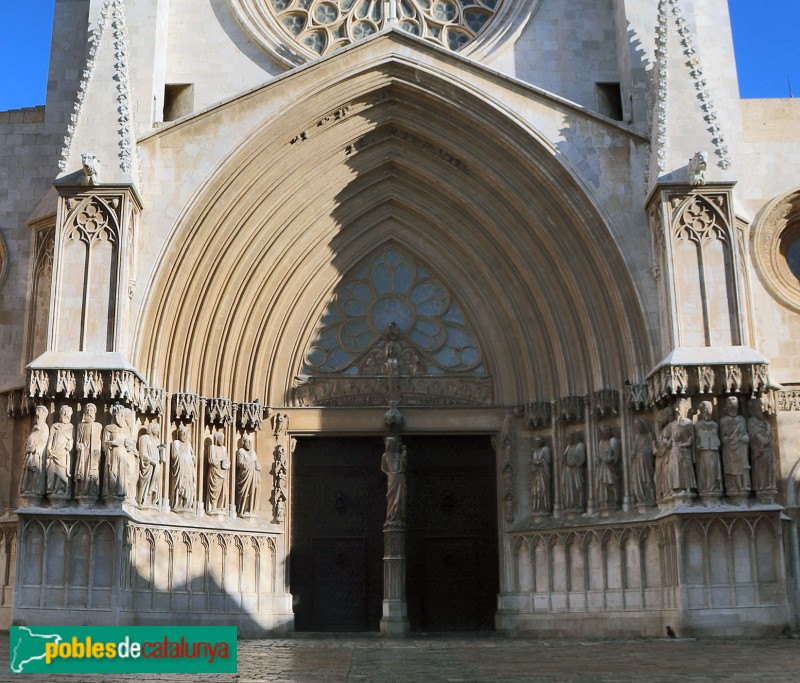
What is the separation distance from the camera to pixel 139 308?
14422 millimetres

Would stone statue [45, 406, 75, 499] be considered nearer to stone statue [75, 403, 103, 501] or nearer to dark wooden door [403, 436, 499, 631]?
stone statue [75, 403, 103, 501]

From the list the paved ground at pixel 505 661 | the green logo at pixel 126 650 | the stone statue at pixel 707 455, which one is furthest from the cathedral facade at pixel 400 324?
the green logo at pixel 126 650

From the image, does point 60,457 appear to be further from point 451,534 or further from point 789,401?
point 789,401

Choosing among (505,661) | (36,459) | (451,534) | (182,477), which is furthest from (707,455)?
(36,459)

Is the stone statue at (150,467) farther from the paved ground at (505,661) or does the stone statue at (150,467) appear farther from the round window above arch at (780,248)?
the round window above arch at (780,248)

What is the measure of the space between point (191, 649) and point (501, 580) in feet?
30.2

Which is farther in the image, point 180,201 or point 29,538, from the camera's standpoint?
point 180,201

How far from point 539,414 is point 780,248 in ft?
13.8

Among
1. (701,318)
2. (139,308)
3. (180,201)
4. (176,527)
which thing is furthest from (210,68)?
(701,318)

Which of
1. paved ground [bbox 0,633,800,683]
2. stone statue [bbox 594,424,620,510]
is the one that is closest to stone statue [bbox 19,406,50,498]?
paved ground [bbox 0,633,800,683]

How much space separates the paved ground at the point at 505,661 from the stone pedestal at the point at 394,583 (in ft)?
6.70

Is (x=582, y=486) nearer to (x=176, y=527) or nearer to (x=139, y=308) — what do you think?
(x=176, y=527)

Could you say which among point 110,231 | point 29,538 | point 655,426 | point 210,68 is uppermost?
point 210,68

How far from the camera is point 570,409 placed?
49.3ft
